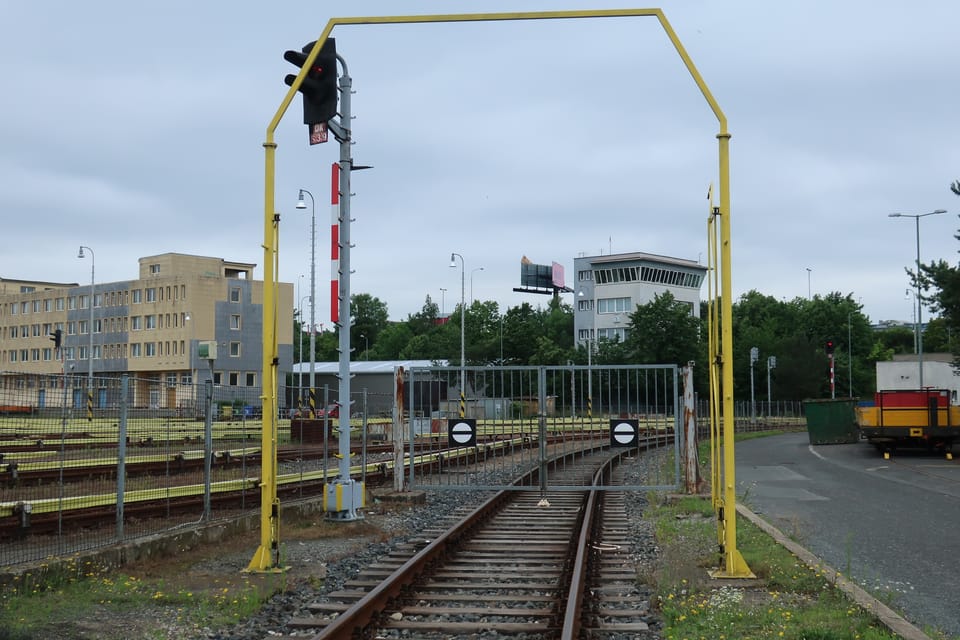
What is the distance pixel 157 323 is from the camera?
272 feet

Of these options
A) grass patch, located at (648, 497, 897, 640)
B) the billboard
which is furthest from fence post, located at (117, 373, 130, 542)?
the billboard

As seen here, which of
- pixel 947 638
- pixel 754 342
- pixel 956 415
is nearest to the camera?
pixel 947 638

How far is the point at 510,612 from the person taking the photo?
796 centimetres

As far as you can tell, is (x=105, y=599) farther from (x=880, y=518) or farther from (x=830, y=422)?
(x=830, y=422)

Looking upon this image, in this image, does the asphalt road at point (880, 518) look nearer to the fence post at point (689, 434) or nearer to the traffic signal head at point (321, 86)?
the fence post at point (689, 434)

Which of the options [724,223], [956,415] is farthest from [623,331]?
[724,223]

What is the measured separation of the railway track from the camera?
7.49 meters

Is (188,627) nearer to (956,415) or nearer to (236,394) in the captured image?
(236,394)

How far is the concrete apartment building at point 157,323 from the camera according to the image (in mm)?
80062

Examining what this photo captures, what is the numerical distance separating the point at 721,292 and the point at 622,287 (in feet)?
319

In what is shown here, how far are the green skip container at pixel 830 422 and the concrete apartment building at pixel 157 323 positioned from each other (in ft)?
160

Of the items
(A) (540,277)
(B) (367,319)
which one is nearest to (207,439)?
(A) (540,277)

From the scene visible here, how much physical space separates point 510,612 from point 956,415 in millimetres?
27139

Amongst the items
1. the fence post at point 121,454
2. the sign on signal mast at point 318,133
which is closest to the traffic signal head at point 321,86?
the sign on signal mast at point 318,133
